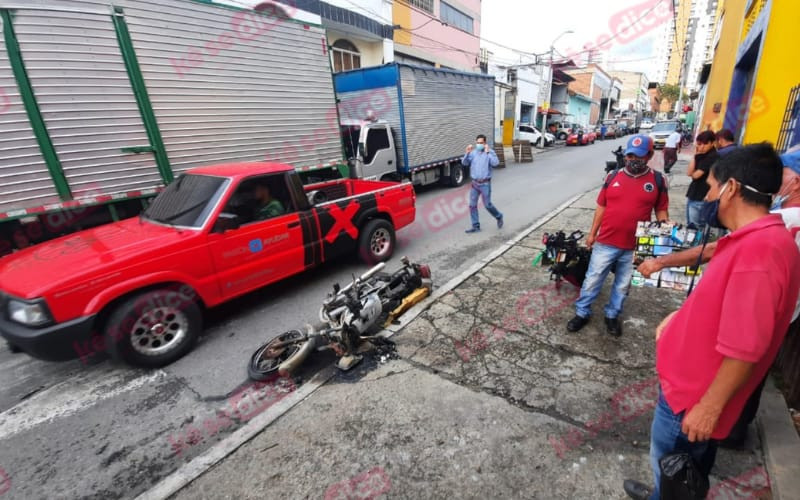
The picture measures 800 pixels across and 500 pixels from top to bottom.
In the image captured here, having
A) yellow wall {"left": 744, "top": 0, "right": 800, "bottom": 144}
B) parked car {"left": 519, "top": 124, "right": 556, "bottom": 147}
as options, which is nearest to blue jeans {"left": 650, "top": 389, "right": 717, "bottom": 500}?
yellow wall {"left": 744, "top": 0, "right": 800, "bottom": 144}

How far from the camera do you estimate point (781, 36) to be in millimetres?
5387

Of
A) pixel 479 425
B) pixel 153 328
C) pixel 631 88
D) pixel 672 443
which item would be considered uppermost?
pixel 631 88

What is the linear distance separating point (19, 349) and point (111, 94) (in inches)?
152

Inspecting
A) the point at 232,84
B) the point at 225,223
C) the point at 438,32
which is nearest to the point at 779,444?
the point at 225,223

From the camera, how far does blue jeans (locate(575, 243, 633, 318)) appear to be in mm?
3512

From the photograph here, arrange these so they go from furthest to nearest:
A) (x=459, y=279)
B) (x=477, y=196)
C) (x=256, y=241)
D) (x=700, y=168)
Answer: (x=477, y=196) → (x=700, y=168) → (x=459, y=279) → (x=256, y=241)

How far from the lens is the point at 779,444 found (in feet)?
7.38

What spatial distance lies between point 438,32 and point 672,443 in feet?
79.9

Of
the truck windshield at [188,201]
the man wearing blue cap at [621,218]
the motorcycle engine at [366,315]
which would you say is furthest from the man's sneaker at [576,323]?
the truck windshield at [188,201]

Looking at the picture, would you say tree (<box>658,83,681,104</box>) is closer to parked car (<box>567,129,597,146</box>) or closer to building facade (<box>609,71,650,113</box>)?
building facade (<box>609,71,650,113</box>)

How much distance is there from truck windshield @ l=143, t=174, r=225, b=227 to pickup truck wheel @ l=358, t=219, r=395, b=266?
214cm

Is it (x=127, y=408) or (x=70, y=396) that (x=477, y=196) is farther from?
(x=70, y=396)

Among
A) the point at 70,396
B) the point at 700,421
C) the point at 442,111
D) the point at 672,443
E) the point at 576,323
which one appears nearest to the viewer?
the point at 700,421

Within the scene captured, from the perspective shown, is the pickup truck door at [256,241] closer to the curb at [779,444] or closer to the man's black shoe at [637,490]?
the man's black shoe at [637,490]
